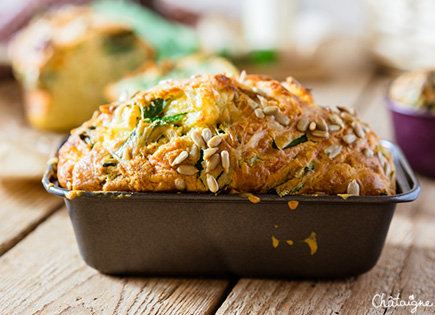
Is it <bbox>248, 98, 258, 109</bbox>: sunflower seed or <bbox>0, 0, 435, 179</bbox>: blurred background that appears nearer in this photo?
<bbox>248, 98, 258, 109</bbox>: sunflower seed

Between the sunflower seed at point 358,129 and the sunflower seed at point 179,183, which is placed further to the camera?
the sunflower seed at point 358,129

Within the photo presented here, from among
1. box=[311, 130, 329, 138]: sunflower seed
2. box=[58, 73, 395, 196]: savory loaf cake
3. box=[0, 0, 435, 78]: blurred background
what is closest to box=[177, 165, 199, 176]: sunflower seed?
box=[58, 73, 395, 196]: savory loaf cake

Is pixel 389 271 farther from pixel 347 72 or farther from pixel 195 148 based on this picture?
pixel 347 72

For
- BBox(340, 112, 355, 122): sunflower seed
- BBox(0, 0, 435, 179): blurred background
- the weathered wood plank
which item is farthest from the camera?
BBox(0, 0, 435, 179): blurred background

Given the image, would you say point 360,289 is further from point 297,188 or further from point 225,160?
point 225,160

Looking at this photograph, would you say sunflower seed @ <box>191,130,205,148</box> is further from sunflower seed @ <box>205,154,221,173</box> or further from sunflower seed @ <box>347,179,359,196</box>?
sunflower seed @ <box>347,179,359,196</box>

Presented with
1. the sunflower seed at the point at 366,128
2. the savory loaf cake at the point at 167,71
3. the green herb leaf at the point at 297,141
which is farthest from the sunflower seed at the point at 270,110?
the savory loaf cake at the point at 167,71

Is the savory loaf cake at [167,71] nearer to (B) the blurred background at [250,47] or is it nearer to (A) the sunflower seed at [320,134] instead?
(B) the blurred background at [250,47]
